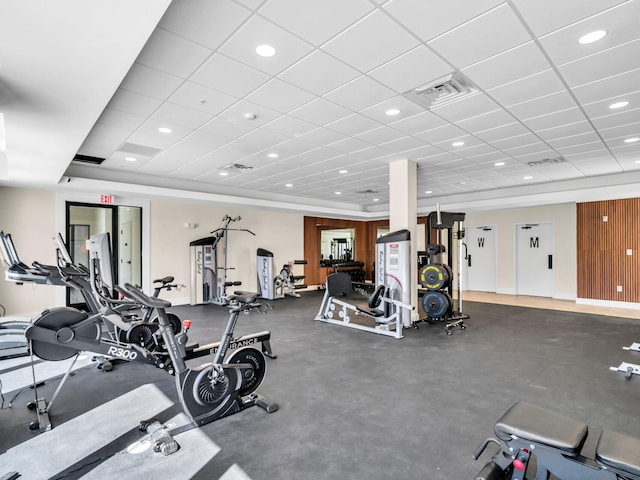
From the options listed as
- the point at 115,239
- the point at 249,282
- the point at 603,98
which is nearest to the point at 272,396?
the point at 603,98

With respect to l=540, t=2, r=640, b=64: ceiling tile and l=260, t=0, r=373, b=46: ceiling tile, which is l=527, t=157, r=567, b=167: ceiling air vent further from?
l=260, t=0, r=373, b=46: ceiling tile

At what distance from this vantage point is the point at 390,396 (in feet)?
9.73

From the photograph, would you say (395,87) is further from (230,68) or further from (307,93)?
(230,68)

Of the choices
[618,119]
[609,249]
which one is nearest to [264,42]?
[618,119]

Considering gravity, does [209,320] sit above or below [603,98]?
below

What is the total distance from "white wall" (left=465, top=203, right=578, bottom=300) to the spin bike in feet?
29.1

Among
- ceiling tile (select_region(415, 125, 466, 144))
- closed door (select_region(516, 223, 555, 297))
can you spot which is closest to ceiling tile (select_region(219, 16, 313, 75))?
ceiling tile (select_region(415, 125, 466, 144))

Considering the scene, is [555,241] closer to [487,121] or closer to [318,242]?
[487,121]

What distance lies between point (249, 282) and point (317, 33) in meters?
7.71

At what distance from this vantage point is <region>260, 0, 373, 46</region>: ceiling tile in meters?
2.10

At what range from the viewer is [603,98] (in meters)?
3.45

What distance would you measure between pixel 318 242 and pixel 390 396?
8.47 meters

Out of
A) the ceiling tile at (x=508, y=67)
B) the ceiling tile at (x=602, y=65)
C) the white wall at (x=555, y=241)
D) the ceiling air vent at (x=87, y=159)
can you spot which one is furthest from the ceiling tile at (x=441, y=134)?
the white wall at (x=555, y=241)

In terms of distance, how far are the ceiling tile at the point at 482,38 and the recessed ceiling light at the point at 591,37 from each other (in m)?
0.39
